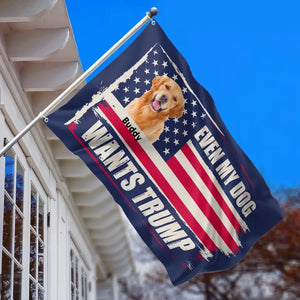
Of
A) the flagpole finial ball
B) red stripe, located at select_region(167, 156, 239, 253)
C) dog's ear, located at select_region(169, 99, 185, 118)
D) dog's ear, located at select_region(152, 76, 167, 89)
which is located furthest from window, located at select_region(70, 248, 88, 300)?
the flagpole finial ball

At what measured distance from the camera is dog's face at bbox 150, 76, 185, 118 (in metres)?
4.18

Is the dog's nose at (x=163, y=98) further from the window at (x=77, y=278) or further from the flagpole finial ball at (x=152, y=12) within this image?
the window at (x=77, y=278)

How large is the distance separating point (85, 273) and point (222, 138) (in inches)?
208

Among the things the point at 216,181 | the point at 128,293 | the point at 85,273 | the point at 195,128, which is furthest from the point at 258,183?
the point at 128,293

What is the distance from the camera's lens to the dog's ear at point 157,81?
4180mm

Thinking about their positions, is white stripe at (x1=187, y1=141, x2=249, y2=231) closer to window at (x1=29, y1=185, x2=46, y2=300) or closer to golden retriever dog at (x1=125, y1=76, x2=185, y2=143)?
golden retriever dog at (x1=125, y1=76, x2=185, y2=143)

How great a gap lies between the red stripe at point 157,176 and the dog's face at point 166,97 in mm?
266

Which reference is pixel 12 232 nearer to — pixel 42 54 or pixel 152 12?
pixel 42 54

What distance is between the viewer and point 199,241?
4.38 metres

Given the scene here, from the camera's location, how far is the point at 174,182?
4.30 metres

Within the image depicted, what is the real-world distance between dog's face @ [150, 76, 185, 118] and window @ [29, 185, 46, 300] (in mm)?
1908

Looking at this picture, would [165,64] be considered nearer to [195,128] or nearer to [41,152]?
[195,128]

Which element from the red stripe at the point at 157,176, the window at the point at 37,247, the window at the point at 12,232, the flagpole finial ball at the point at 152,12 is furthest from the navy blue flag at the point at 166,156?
the window at the point at 37,247

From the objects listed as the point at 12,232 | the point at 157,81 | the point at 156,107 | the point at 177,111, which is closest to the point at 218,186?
the point at 177,111
